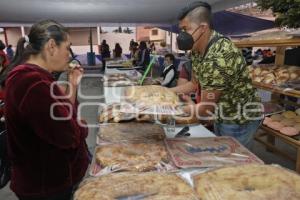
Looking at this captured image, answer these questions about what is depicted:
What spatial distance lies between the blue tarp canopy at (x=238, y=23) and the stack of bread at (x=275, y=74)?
1.85 metres

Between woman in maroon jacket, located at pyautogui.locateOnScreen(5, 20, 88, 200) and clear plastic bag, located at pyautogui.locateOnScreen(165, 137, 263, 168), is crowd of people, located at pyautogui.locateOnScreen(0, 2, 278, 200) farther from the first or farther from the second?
clear plastic bag, located at pyautogui.locateOnScreen(165, 137, 263, 168)

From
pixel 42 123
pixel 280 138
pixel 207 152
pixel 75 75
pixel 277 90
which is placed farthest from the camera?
pixel 280 138

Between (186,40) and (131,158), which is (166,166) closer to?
(131,158)

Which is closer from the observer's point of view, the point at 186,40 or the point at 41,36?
the point at 41,36

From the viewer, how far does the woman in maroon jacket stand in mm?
958

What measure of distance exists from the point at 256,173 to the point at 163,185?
0.34 metres

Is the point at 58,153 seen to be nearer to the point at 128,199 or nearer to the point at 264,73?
the point at 128,199

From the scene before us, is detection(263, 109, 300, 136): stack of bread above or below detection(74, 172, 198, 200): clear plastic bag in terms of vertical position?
below

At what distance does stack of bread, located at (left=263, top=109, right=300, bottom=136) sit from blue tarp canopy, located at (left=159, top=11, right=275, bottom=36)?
216cm

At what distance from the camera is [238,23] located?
202 inches

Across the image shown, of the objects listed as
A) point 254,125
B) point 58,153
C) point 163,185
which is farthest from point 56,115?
point 254,125

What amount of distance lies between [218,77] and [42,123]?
0.86 metres

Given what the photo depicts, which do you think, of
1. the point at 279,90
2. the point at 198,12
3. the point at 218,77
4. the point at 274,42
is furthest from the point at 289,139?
the point at 198,12

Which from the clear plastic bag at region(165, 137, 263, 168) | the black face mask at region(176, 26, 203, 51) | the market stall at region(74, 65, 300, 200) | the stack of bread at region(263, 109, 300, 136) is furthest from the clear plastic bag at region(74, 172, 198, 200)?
the stack of bread at region(263, 109, 300, 136)
